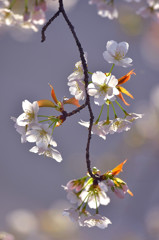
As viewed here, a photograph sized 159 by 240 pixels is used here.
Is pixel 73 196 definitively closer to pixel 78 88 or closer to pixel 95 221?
pixel 95 221

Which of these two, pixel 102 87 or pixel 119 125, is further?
pixel 119 125

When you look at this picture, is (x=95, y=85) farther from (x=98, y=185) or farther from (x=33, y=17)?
(x=33, y=17)

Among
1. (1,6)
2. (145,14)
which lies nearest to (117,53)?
(1,6)

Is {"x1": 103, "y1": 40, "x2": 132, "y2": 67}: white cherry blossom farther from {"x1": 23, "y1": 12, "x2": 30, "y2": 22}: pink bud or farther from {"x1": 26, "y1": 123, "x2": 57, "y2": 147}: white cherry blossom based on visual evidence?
{"x1": 23, "y1": 12, "x2": 30, "y2": 22}: pink bud

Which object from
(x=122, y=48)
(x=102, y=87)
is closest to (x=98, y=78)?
(x=102, y=87)

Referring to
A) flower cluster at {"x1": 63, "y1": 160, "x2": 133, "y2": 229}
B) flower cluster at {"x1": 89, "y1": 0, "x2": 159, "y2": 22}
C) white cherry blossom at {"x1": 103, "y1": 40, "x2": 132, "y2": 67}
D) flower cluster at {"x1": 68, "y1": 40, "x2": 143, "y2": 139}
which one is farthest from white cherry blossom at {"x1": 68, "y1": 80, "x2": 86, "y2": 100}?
flower cluster at {"x1": 89, "y1": 0, "x2": 159, "y2": 22}
